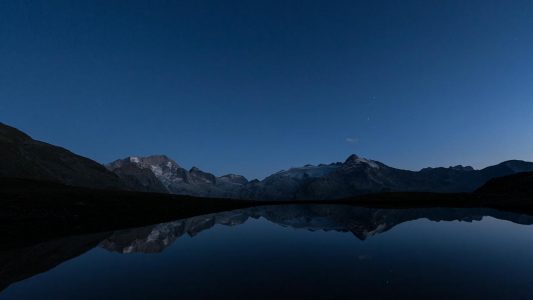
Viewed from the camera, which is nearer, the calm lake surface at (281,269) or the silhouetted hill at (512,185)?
the calm lake surface at (281,269)

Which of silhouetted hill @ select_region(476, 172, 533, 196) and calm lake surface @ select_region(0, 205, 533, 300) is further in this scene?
silhouetted hill @ select_region(476, 172, 533, 196)

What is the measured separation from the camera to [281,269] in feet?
75.3

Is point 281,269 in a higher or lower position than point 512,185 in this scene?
lower

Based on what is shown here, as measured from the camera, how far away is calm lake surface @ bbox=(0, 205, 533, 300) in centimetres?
1728

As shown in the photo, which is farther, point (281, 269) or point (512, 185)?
point (512, 185)

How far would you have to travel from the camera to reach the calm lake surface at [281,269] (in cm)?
1728

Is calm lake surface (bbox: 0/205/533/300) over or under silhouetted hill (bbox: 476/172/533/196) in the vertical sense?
under

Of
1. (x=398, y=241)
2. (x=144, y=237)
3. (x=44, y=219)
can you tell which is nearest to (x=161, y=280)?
(x=144, y=237)

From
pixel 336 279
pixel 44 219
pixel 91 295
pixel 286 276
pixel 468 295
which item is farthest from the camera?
pixel 44 219

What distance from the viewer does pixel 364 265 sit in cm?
2325

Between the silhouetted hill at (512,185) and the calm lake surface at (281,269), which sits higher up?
the silhouetted hill at (512,185)

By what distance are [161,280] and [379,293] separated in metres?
13.6

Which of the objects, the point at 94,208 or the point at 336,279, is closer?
the point at 336,279

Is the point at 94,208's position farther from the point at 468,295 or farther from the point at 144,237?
the point at 468,295
